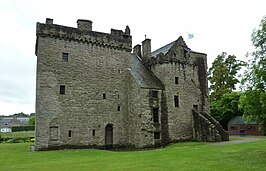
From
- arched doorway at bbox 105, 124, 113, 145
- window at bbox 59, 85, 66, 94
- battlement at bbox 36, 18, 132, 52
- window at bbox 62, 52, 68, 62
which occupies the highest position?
battlement at bbox 36, 18, 132, 52

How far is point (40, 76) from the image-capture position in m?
24.9

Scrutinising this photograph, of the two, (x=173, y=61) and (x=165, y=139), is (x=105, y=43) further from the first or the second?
(x=165, y=139)

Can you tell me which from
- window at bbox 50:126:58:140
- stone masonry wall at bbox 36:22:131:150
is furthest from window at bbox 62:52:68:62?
window at bbox 50:126:58:140

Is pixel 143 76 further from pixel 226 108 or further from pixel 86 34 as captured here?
pixel 226 108

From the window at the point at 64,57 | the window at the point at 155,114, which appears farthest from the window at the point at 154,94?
the window at the point at 64,57

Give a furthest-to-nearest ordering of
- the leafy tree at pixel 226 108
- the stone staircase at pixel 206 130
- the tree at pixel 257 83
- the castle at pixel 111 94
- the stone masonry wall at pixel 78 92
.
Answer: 1. the leafy tree at pixel 226 108
2. the stone staircase at pixel 206 130
3. the castle at pixel 111 94
4. the stone masonry wall at pixel 78 92
5. the tree at pixel 257 83

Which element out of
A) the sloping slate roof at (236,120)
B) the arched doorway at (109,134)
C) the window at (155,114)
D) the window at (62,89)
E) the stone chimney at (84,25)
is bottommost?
the arched doorway at (109,134)

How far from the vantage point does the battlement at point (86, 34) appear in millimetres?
25703

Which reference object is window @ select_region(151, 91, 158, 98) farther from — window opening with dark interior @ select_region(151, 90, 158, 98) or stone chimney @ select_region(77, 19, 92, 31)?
stone chimney @ select_region(77, 19, 92, 31)

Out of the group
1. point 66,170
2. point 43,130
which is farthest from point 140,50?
point 66,170

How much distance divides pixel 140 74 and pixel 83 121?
29.1 feet

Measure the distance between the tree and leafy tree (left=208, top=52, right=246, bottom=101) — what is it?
117 feet

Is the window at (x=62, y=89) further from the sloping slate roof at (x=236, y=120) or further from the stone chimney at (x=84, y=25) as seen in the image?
the sloping slate roof at (x=236, y=120)

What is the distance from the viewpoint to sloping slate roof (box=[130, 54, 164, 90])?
28.5 meters
